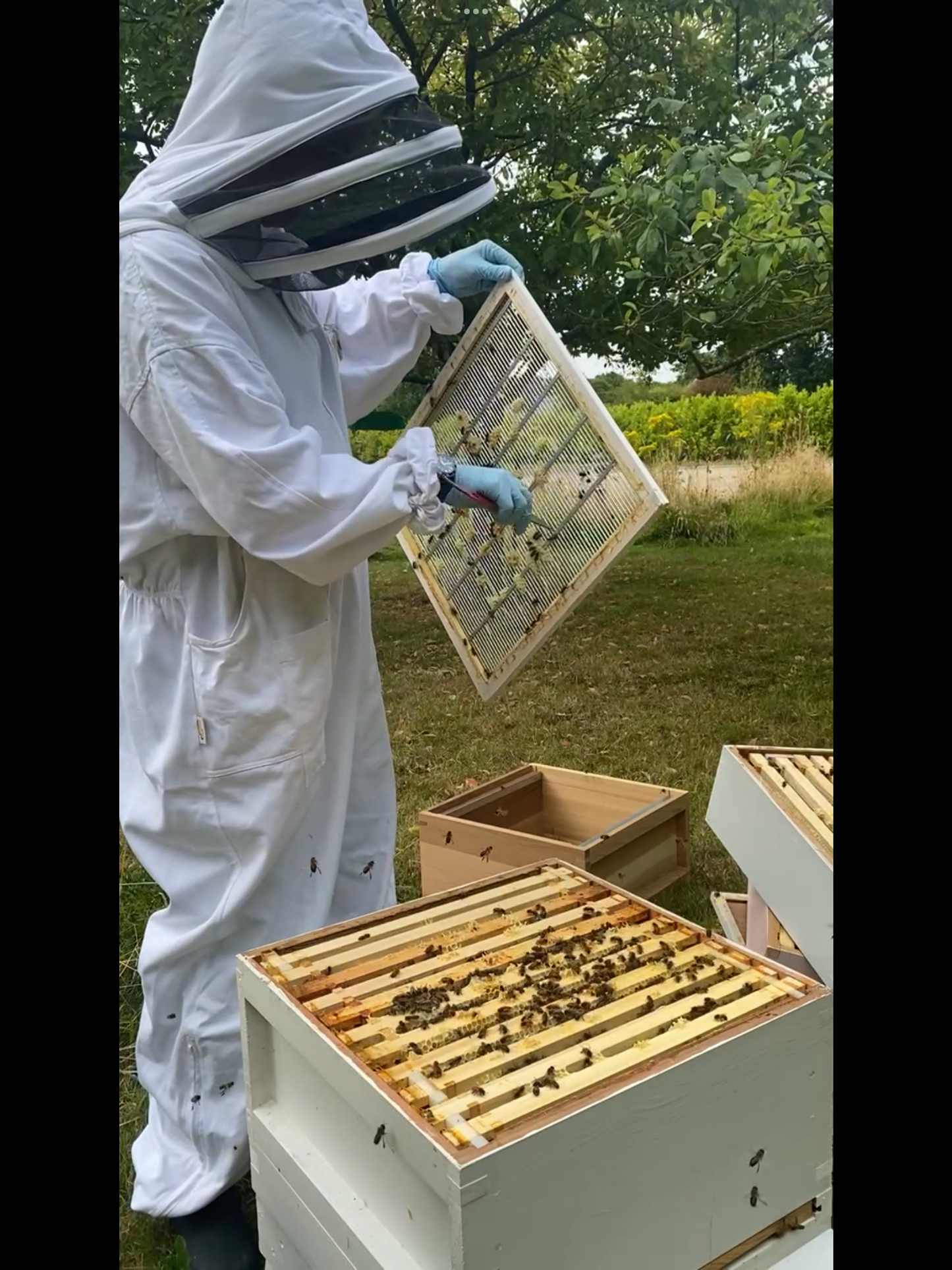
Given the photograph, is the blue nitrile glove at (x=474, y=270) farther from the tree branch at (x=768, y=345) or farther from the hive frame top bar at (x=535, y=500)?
the tree branch at (x=768, y=345)

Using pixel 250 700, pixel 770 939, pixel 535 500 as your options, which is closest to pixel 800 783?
pixel 770 939

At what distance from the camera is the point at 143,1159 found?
2100 millimetres

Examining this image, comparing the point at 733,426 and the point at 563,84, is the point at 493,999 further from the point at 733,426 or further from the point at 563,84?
the point at 733,426

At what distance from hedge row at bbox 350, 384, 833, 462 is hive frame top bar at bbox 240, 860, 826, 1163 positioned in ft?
20.4

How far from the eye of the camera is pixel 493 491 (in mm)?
2207

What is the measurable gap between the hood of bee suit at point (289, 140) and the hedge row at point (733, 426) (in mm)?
5748

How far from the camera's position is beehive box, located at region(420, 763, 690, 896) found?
293 centimetres

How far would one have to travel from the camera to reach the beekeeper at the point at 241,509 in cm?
185

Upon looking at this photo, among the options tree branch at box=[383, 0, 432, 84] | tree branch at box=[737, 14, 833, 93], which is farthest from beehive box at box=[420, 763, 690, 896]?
tree branch at box=[383, 0, 432, 84]

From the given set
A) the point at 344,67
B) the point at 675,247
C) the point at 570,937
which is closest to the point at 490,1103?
the point at 570,937

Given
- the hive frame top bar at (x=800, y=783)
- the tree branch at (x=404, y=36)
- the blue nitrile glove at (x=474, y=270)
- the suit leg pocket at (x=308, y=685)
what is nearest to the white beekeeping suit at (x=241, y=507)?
the suit leg pocket at (x=308, y=685)

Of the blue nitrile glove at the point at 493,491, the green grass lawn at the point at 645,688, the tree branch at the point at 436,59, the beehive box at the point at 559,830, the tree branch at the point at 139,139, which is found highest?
the tree branch at the point at 436,59

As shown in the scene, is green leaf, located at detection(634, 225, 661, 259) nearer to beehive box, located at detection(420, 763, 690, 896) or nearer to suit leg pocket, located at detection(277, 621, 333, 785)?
beehive box, located at detection(420, 763, 690, 896)

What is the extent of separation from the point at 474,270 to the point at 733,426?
19.0 ft
